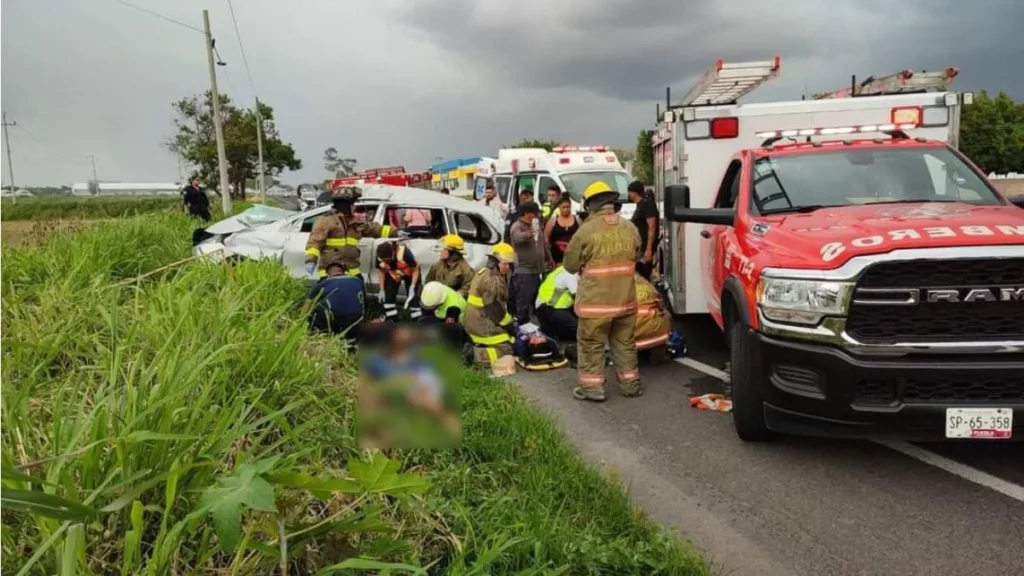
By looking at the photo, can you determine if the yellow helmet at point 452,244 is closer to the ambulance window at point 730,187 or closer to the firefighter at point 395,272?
the firefighter at point 395,272

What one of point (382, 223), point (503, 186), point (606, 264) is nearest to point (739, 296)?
point (606, 264)

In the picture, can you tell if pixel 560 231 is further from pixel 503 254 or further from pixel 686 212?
pixel 686 212

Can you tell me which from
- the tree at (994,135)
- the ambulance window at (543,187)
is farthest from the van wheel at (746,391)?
the tree at (994,135)

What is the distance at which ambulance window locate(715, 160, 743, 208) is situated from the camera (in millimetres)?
5805

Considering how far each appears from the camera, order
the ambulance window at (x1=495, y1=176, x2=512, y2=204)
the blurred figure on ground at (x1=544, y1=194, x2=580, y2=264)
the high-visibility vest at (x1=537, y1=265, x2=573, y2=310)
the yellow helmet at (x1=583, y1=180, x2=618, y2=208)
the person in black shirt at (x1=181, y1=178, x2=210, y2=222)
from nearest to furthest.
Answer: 1. the yellow helmet at (x1=583, y1=180, x2=618, y2=208)
2. the high-visibility vest at (x1=537, y1=265, x2=573, y2=310)
3. the blurred figure on ground at (x1=544, y1=194, x2=580, y2=264)
4. the ambulance window at (x1=495, y1=176, x2=512, y2=204)
5. the person in black shirt at (x1=181, y1=178, x2=210, y2=222)

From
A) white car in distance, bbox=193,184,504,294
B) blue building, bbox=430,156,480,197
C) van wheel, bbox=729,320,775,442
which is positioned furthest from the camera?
blue building, bbox=430,156,480,197

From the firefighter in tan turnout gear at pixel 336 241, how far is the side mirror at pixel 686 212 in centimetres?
412

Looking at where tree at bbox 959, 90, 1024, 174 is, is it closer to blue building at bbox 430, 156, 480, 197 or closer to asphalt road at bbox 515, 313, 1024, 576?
blue building at bbox 430, 156, 480, 197

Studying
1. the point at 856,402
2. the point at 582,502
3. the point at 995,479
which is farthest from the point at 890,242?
the point at 582,502

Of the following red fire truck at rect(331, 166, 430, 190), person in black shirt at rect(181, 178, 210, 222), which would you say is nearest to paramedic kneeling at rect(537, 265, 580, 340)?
person in black shirt at rect(181, 178, 210, 222)

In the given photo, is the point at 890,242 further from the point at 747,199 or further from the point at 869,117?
the point at 869,117

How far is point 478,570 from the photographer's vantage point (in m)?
2.30

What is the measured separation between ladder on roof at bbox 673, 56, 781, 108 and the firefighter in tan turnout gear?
4.08m

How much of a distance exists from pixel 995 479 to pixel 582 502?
92.7 inches
